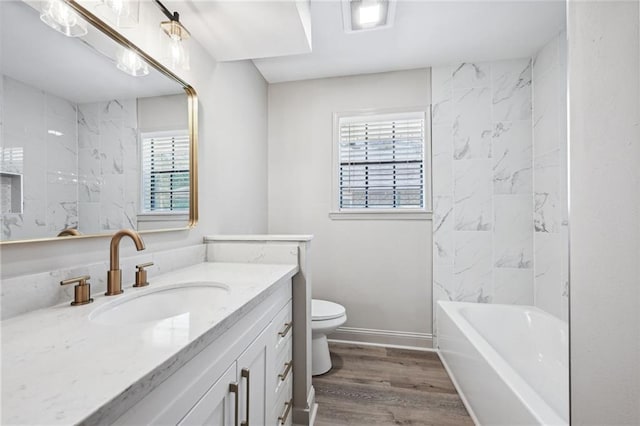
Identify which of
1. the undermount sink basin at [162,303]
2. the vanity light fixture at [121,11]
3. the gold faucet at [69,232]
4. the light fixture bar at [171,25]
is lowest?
the undermount sink basin at [162,303]

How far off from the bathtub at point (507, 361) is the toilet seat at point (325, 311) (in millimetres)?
834

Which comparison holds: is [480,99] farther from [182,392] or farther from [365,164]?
[182,392]

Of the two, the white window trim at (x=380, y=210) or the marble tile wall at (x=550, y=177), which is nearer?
the marble tile wall at (x=550, y=177)

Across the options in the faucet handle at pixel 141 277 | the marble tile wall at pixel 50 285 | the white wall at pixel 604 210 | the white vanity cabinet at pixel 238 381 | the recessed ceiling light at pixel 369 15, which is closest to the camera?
the white wall at pixel 604 210

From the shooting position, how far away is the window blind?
2.59m

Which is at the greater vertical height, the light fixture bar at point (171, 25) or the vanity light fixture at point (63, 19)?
the light fixture bar at point (171, 25)

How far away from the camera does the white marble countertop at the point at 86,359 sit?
0.40m

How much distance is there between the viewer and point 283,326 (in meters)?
1.36

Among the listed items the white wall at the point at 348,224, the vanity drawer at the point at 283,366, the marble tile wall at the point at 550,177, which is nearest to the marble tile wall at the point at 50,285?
the vanity drawer at the point at 283,366

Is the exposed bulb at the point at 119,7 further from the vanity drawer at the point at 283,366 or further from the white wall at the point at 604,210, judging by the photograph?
the vanity drawer at the point at 283,366

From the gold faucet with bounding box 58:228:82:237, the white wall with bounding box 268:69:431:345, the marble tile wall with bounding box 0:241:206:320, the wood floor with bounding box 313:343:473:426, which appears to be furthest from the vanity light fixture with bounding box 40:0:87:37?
the wood floor with bounding box 313:343:473:426

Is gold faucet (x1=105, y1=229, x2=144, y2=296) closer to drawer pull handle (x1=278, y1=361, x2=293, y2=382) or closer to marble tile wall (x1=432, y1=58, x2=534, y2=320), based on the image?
drawer pull handle (x1=278, y1=361, x2=293, y2=382)

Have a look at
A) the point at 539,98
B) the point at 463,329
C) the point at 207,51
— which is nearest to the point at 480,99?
the point at 539,98

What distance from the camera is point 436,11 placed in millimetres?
1809
